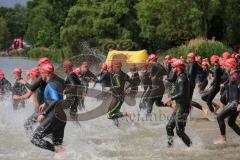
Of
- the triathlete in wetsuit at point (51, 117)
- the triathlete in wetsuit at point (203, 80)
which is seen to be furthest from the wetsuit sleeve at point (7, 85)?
the triathlete in wetsuit at point (51, 117)

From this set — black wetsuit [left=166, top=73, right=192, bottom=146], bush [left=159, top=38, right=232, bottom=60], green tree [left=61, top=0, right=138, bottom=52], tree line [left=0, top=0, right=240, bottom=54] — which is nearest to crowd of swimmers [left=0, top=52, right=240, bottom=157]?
black wetsuit [left=166, top=73, right=192, bottom=146]

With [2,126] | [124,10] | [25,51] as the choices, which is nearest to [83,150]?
[2,126]

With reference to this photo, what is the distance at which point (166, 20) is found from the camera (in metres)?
41.5

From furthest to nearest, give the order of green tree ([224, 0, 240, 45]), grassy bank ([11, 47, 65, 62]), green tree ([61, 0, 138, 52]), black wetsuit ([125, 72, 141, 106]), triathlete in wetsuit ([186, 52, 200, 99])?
grassy bank ([11, 47, 65, 62]) < green tree ([61, 0, 138, 52]) < green tree ([224, 0, 240, 45]) < black wetsuit ([125, 72, 141, 106]) < triathlete in wetsuit ([186, 52, 200, 99])

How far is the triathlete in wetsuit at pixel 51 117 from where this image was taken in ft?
27.5

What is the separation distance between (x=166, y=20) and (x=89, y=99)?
26494 mm

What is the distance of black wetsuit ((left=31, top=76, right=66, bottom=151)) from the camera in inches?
329

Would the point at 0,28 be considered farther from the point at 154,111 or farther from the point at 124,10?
the point at 154,111

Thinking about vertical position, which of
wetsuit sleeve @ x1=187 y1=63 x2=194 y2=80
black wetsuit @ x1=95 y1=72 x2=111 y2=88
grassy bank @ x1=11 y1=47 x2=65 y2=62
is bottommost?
grassy bank @ x1=11 y1=47 x2=65 y2=62

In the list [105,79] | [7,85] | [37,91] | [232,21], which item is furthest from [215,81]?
[232,21]

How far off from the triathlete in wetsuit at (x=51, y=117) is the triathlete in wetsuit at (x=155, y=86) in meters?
4.50

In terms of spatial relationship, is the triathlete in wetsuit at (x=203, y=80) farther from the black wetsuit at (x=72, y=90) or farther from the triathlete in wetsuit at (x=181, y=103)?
the triathlete in wetsuit at (x=181, y=103)

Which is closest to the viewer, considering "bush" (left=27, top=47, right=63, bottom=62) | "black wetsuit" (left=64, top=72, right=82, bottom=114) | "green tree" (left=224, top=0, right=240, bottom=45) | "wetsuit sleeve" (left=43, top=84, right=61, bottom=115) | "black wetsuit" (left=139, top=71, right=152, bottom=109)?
"wetsuit sleeve" (left=43, top=84, right=61, bottom=115)

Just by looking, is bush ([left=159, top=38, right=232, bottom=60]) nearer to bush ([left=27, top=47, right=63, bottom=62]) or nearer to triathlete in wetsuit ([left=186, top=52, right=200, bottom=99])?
triathlete in wetsuit ([left=186, top=52, right=200, bottom=99])
